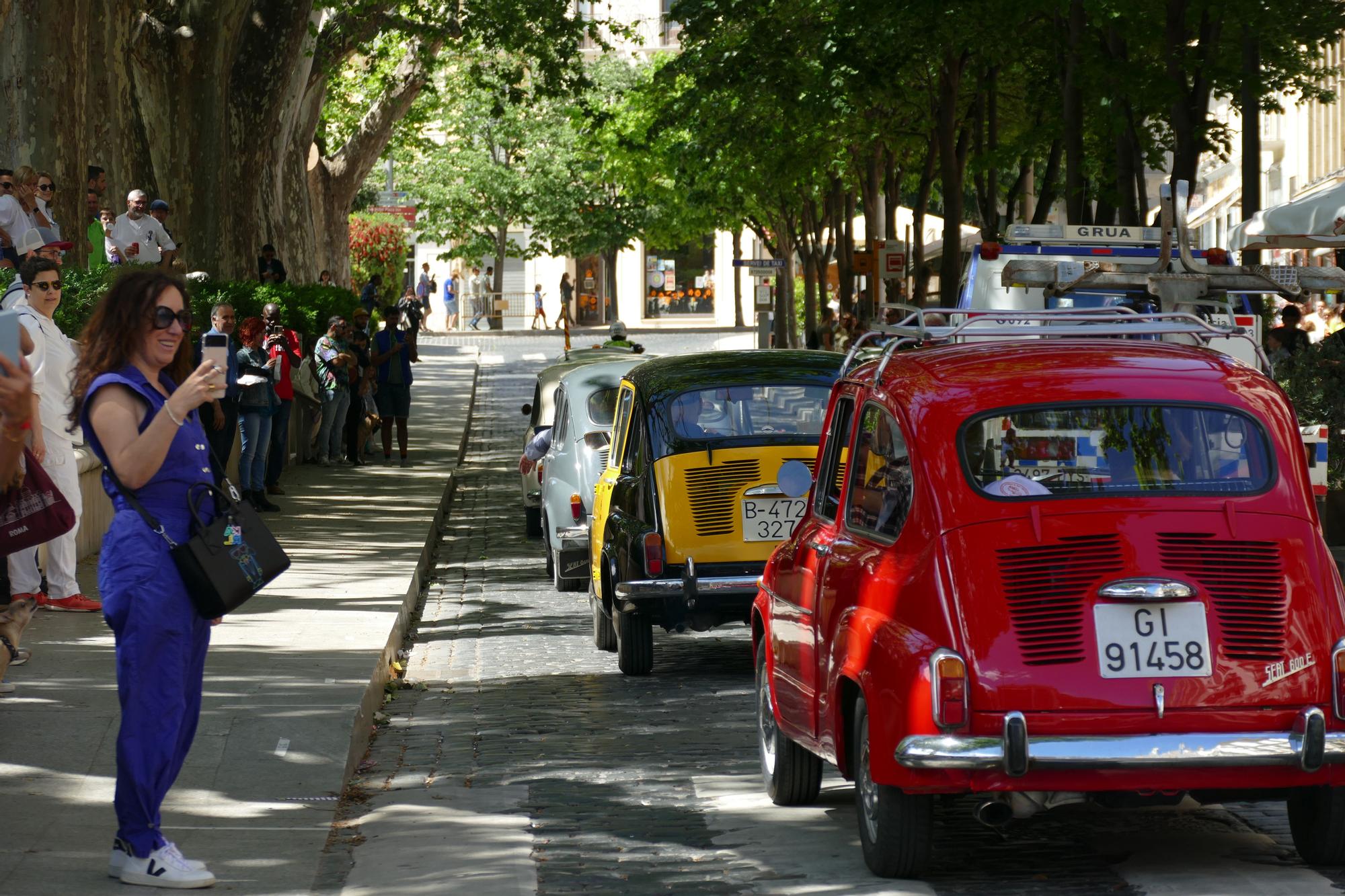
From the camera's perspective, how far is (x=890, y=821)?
647 cm

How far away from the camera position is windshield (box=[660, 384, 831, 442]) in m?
11.7

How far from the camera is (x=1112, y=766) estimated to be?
239 inches

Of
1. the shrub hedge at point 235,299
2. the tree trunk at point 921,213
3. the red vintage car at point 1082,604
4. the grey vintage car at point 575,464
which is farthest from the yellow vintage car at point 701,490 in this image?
the tree trunk at point 921,213

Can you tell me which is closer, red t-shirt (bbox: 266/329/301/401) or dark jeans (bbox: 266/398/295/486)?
dark jeans (bbox: 266/398/295/486)

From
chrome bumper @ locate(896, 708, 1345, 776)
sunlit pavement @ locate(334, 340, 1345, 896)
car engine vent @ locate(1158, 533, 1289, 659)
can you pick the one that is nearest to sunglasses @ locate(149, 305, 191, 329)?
sunlit pavement @ locate(334, 340, 1345, 896)

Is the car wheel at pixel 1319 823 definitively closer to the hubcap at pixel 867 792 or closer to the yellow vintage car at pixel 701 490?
the hubcap at pixel 867 792

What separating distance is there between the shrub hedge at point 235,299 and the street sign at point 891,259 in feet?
36.1

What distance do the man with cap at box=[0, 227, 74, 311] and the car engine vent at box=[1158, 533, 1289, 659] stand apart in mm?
6756

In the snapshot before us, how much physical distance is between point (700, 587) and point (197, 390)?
5.32m

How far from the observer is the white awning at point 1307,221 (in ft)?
65.7

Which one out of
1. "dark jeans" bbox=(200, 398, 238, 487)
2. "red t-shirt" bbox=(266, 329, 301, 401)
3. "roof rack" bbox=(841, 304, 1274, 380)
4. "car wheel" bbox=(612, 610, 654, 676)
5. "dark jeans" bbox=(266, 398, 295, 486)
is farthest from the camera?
"red t-shirt" bbox=(266, 329, 301, 401)

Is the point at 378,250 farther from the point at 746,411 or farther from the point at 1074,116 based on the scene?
the point at 746,411

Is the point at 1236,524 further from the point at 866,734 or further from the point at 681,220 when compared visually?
the point at 681,220

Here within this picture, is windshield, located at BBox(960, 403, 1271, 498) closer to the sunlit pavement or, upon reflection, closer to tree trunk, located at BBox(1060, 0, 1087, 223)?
the sunlit pavement
